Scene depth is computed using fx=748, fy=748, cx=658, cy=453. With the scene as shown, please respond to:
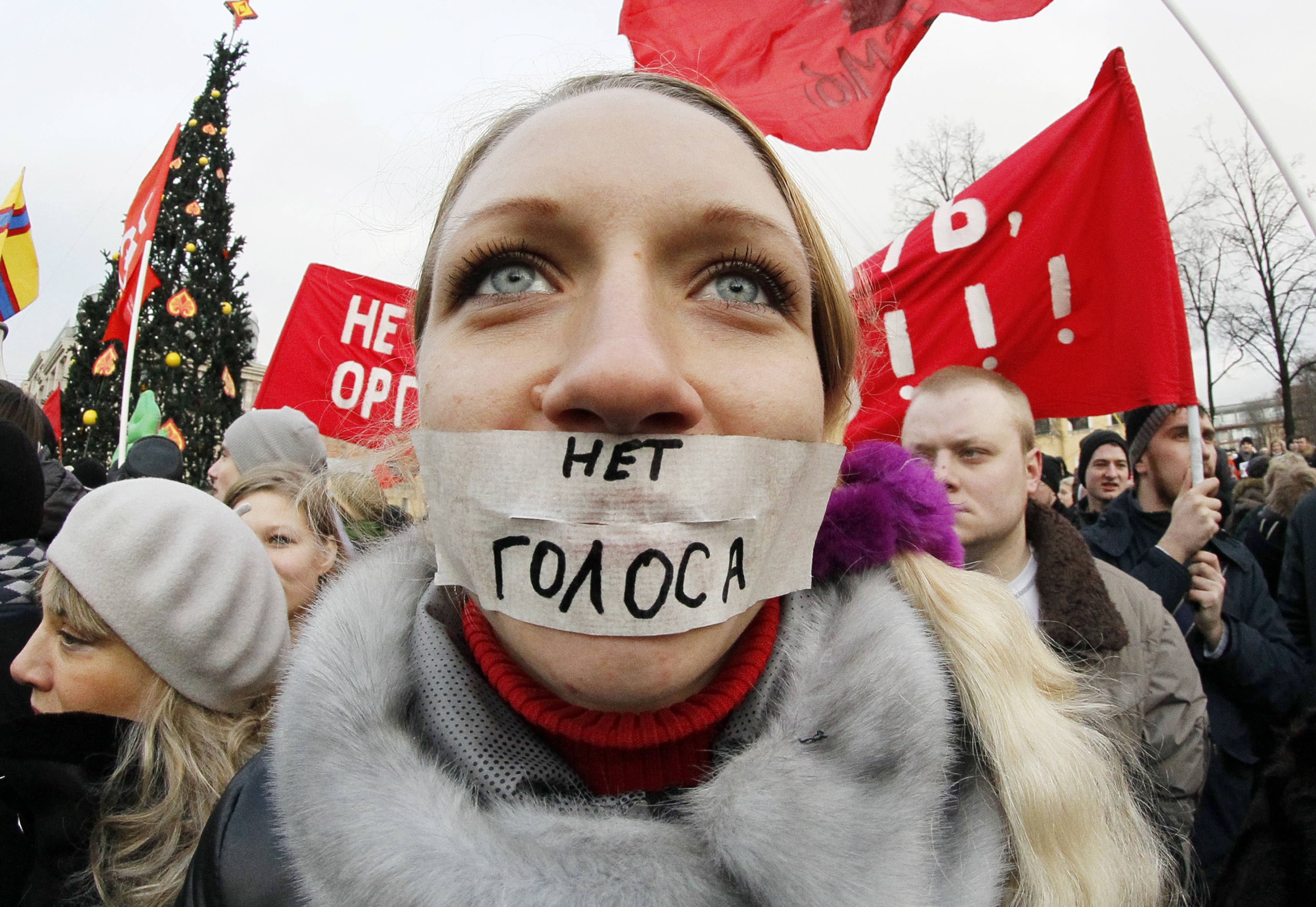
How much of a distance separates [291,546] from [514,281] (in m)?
2.27

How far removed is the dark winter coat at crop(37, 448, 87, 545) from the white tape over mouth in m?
3.17

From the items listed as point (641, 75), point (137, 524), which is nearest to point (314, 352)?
point (137, 524)

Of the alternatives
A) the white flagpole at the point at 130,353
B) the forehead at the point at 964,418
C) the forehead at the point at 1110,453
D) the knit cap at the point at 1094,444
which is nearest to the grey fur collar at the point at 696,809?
the forehead at the point at 964,418

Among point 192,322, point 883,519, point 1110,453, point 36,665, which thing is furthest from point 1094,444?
point 192,322

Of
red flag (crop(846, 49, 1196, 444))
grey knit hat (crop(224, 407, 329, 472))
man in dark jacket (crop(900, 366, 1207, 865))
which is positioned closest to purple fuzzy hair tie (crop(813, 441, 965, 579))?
man in dark jacket (crop(900, 366, 1207, 865))

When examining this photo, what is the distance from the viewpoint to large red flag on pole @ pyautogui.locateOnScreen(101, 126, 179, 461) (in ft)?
21.0

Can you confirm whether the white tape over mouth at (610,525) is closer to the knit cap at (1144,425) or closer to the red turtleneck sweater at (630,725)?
the red turtleneck sweater at (630,725)

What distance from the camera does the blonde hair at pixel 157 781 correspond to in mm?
1639

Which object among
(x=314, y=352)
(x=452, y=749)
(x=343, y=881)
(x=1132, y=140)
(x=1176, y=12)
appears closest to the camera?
(x=343, y=881)

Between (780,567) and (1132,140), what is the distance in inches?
123

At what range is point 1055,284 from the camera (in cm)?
325

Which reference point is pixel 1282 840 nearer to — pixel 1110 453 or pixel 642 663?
pixel 642 663

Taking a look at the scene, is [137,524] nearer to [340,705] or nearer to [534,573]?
[340,705]

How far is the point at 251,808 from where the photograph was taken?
3.61 feet
